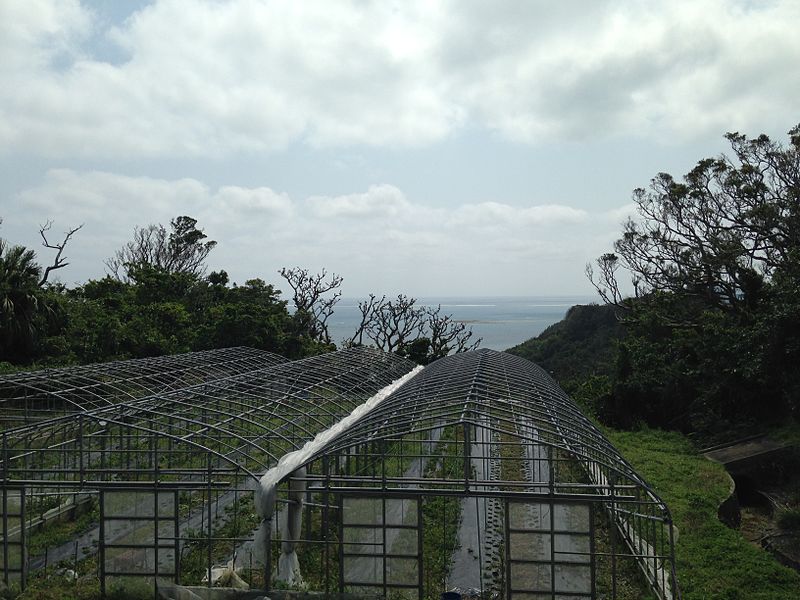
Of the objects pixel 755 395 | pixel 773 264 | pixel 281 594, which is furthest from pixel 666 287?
pixel 281 594

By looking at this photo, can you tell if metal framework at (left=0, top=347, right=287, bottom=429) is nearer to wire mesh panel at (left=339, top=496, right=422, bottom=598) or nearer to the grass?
wire mesh panel at (left=339, top=496, right=422, bottom=598)

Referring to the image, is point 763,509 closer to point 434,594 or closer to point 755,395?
point 755,395

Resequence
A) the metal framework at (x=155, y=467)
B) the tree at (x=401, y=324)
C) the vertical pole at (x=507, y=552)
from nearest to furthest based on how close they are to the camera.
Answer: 1. the vertical pole at (x=507, y=552)
2. the metal framework at (x=155, y=467)
3. the tree at (x=401, y=324)

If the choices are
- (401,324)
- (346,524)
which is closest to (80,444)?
(346,524)

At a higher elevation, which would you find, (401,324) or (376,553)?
(401,324)

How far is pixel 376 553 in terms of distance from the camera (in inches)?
392

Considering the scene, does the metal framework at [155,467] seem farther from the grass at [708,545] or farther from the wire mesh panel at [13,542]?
the grass at [708,545]

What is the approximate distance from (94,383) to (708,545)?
1700 centimetres

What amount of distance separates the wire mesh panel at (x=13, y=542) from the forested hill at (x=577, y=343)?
113ft

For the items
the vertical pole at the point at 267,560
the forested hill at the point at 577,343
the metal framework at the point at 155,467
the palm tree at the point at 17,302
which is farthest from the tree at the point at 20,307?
the forested hill at the point at 577,343

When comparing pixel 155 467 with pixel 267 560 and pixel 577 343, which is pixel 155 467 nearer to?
pixel 267 560

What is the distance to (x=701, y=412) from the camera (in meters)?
24.2

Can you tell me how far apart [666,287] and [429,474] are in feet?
57.1

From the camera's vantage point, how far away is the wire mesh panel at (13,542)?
33.4 feet
